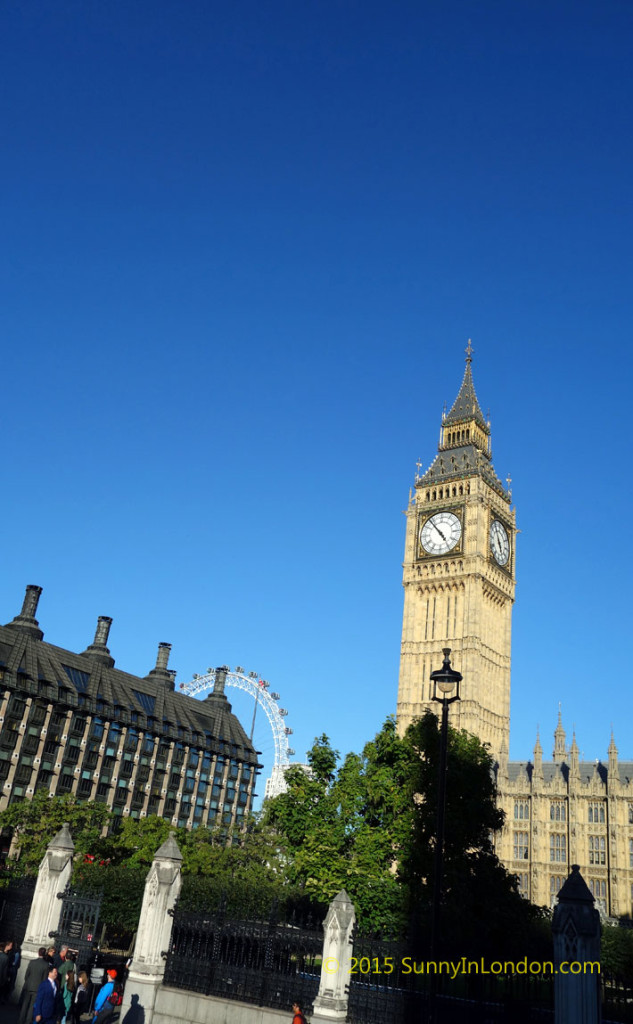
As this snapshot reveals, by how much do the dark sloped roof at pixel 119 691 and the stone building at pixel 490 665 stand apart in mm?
31297

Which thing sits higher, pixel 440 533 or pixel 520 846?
pixel 440 533

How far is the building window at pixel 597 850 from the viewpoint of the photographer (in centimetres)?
7762

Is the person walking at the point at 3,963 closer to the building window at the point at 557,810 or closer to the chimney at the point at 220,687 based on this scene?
the building window at the point at 557,810

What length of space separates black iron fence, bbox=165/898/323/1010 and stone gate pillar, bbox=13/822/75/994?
431 centimetres

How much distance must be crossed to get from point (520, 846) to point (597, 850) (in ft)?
23.5

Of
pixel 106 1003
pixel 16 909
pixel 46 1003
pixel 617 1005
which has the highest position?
pixel 16 909

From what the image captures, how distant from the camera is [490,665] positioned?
9112 centimetres

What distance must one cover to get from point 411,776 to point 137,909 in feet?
47.4

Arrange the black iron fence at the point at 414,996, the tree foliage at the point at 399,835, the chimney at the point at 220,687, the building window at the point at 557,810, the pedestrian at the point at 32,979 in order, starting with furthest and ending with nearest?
the chimney at the point at 220,687, the building window at the point at 557,810, the tree foliage at the point at 399,835, the black iron fence at the point at 414,996, the pedestrian at the point at 32,979

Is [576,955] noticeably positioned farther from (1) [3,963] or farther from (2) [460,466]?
(2) [460,466]

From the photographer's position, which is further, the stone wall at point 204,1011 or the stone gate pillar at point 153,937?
the stone gate pillar at point 153,937

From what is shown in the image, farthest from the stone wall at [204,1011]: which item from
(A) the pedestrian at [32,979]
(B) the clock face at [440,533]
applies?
(B) the clock face at [440,533]

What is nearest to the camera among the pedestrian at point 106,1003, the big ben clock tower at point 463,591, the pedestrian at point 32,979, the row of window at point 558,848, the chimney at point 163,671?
the pedestrian at point 106,1003

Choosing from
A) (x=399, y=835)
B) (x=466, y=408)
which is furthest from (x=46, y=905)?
(x=466, y=408)
